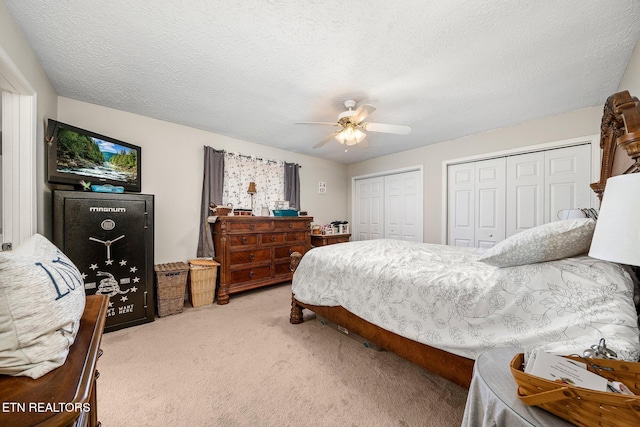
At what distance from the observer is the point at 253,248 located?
134 inches

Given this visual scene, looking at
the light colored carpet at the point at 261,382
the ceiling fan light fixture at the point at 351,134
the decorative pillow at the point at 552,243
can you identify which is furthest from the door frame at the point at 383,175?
the decorative pillow at the point at 552,243

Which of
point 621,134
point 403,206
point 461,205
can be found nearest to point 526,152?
point 461,205

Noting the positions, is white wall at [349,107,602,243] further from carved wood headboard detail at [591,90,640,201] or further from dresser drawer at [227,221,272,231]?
dresser drawer at [227,221,272,231]

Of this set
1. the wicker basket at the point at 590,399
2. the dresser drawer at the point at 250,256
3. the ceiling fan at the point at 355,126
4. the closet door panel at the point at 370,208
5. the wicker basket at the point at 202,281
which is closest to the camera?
the wicker basket at the point at 590,399

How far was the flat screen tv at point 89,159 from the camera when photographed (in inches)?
85.1

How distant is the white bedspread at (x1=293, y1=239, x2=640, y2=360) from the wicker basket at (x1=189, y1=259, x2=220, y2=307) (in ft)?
6.55

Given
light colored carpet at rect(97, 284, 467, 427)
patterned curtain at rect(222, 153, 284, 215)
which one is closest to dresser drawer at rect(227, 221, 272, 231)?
patterned curtain at rect(222, 153, 284, 215)

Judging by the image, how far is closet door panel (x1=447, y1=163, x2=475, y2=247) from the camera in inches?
145

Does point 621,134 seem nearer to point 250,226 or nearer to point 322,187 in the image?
point 250,226

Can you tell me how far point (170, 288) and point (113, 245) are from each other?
75cm

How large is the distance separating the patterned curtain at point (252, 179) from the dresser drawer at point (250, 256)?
0.82m

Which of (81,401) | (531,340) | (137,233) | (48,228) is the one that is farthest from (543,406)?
(48,228)

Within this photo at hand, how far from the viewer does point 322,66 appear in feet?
6.36

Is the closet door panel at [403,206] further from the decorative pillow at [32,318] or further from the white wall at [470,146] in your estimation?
the decorative pillow at [32,318]
